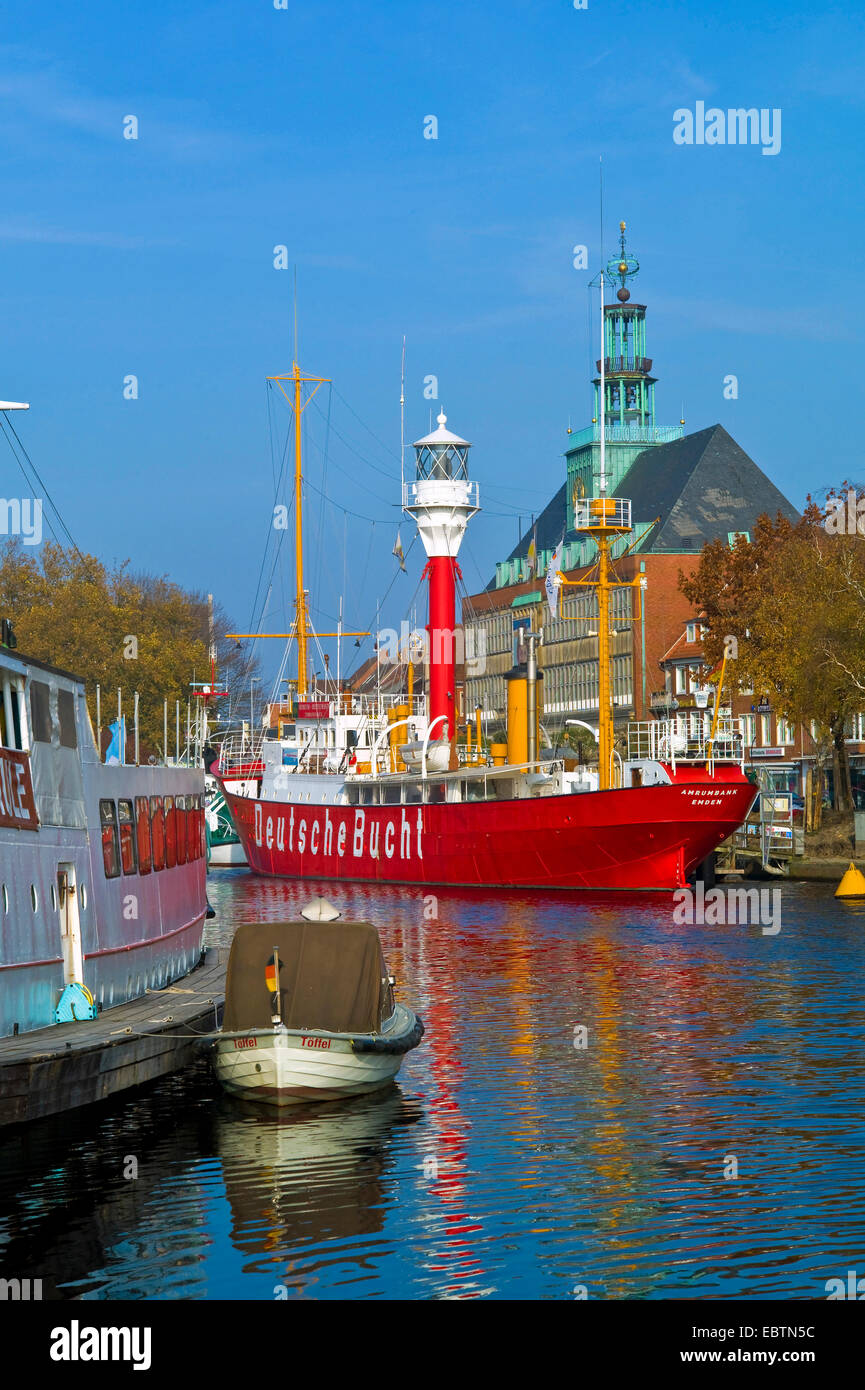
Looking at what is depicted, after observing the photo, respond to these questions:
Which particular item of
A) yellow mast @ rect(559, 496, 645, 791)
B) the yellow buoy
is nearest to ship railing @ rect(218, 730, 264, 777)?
yellow mast @ rect(559, 496, 645, 791)

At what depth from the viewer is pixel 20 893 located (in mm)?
21875

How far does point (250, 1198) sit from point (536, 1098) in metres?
6.36

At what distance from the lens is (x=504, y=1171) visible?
19938 mm

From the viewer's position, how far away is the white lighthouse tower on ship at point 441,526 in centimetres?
7869

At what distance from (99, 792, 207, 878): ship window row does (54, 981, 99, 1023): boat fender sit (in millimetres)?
2417

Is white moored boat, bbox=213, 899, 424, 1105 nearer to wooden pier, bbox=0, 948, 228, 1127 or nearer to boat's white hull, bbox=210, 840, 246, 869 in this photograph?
wooden pier, bbox=0, 948, 228, 1127

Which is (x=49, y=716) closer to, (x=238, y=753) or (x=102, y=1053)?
(x=102, y=1053)

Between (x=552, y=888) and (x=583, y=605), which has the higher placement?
(x=583, y=605)

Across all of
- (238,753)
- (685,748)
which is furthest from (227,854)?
(685,748)

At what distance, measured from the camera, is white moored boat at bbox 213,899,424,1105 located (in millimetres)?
23172

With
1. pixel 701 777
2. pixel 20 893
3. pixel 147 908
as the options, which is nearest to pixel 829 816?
pixel 701 777

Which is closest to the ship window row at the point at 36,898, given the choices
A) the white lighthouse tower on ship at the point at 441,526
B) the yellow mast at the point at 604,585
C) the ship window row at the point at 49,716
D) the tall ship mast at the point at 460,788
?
the ship window row at the point at 49,716

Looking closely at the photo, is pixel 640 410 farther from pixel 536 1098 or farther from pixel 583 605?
pixel 536 1098
